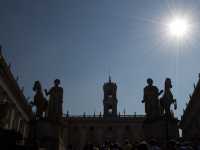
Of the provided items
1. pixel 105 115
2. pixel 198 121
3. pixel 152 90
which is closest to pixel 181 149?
pixel 152 90

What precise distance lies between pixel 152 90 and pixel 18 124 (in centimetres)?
3049

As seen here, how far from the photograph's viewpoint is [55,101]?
26.3m

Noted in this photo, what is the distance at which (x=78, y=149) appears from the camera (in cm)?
6919

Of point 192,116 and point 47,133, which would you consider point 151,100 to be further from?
point 192,116

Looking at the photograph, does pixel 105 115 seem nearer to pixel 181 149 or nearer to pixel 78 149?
pixel 78 149

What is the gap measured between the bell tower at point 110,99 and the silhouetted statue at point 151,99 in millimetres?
45632

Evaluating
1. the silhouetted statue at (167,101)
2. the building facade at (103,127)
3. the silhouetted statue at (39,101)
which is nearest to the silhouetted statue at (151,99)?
the silhouetted statue at (167,101)

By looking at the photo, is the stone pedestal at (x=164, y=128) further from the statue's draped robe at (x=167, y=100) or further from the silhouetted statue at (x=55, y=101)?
the silhouetted statue at (x=55, y=101)

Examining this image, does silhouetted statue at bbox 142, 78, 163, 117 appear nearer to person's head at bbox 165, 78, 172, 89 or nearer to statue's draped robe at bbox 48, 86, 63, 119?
person's head at bbox 165, 78, 172, 89

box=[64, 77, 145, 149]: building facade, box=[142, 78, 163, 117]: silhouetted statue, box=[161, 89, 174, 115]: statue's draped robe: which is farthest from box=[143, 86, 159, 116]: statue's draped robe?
box=[64, 77, 145, 149]: building facade

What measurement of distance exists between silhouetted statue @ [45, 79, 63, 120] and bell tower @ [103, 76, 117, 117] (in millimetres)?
44626

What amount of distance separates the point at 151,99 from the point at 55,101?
25.9 feet

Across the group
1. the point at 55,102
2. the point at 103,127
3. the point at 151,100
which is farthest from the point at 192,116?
the point at 55,102

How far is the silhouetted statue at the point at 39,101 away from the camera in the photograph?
24.3 m
